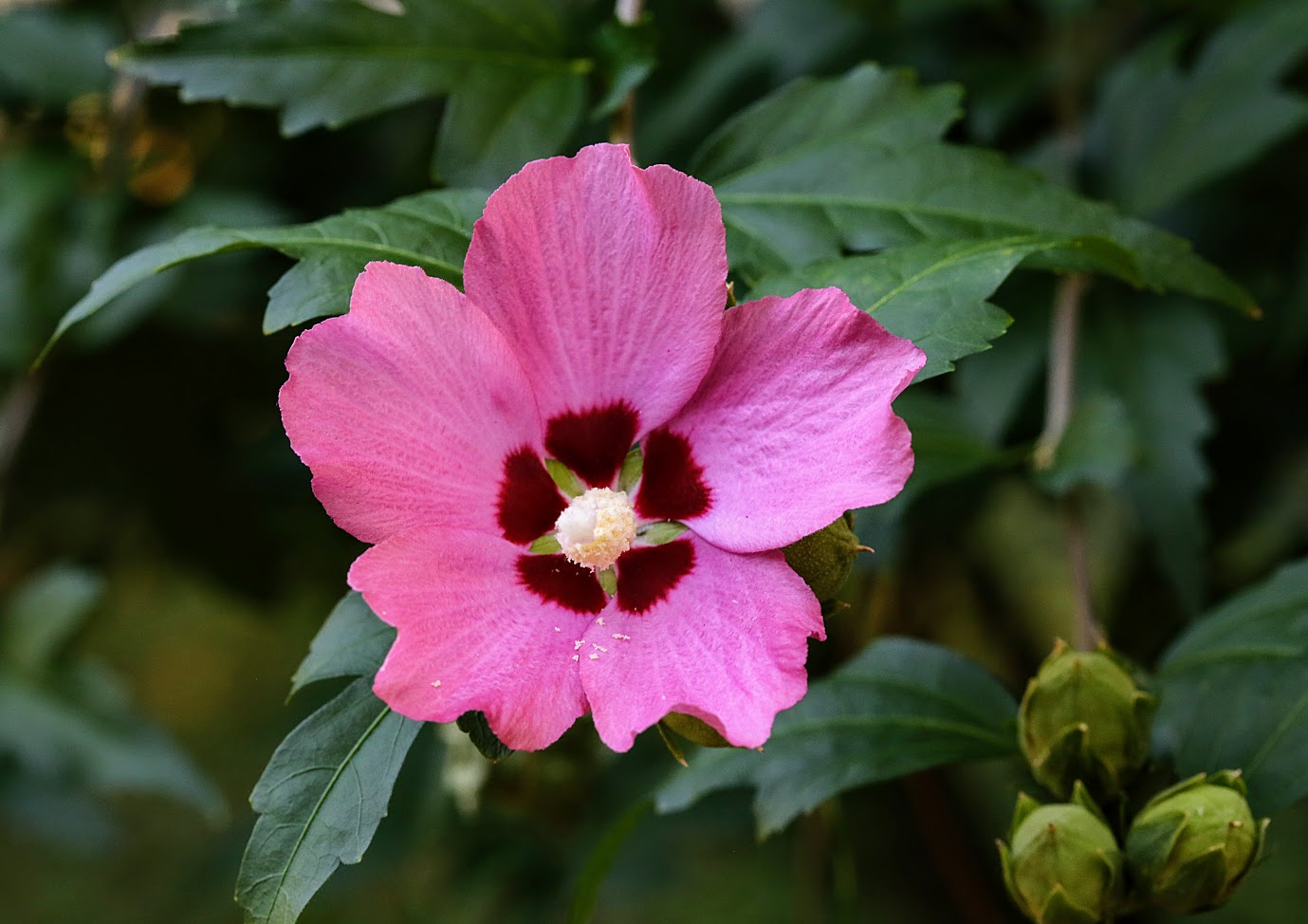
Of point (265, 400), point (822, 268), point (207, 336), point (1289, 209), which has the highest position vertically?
point (822, 268)

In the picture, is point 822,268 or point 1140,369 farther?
point 1140,369

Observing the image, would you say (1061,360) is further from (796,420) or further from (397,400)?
(397,400)

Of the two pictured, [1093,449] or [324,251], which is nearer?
[324,251]

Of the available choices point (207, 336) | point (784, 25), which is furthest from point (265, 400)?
point (784, 25)

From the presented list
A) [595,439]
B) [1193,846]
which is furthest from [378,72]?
[1193,846]

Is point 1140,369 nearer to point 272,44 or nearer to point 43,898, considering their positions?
point 272,44

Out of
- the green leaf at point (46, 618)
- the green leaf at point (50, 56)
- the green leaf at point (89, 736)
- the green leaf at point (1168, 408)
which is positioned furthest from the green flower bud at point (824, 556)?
the green leaf at point (50, 56)
